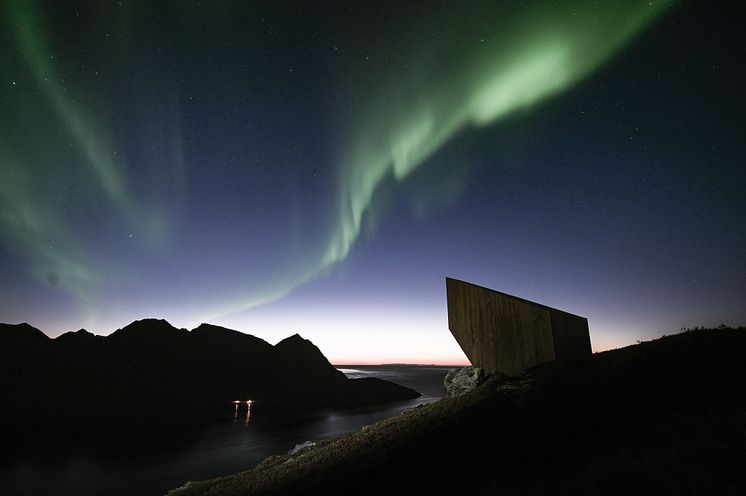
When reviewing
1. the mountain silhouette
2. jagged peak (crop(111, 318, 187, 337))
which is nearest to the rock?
the mountain silhouette

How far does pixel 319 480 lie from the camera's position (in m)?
13.4

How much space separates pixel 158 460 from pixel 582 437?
77.3 meters

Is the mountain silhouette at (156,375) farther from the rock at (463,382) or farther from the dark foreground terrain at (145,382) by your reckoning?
the rock at (463,382)

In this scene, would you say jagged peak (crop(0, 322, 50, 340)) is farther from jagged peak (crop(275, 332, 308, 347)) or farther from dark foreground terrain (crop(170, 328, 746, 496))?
dark foreground terrain (crop(170, 328, 746, 496))

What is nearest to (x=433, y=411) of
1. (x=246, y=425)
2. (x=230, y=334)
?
(x=246, y=425)

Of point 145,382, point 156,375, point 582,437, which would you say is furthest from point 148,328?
point 582,437

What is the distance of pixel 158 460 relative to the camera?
60812 millimetres

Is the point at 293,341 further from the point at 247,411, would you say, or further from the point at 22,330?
the point at 22,330

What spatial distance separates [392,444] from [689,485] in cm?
1050

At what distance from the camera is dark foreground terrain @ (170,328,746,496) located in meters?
7.84

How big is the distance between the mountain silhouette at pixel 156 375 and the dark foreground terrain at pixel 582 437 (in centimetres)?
12085

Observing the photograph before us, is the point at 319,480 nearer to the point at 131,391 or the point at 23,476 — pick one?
the point at 23,476

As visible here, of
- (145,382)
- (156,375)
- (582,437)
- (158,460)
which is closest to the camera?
(582,437)

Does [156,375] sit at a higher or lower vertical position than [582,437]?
lower
